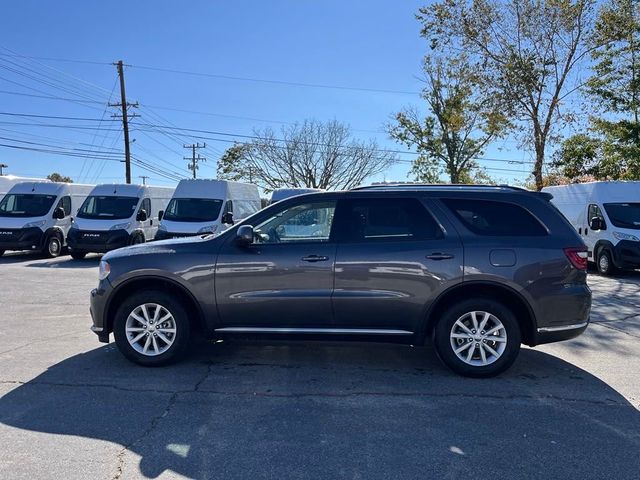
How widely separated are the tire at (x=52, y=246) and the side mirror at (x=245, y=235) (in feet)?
45.4

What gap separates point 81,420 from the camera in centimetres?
399

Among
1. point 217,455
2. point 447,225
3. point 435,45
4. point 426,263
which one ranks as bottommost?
point 217,455

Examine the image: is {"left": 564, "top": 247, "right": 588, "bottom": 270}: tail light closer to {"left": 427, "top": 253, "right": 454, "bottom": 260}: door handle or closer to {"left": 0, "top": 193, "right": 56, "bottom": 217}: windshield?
{"left": 427, "top": 253, "right": 454, "bottom": 260}: door handle

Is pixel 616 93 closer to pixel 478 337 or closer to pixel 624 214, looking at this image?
pixel 624 214

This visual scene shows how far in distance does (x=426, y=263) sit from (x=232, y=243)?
1.87 m

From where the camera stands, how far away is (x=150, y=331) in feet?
17.2

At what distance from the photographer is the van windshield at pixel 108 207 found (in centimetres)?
1650

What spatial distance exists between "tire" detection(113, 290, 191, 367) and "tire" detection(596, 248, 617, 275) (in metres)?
11.7

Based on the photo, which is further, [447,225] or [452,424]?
[447,225]

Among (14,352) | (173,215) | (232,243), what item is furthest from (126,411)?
(173,215)

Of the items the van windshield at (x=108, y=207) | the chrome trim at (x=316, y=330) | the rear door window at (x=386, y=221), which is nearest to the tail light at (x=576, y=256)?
the rear door window at (x=386, y=221)

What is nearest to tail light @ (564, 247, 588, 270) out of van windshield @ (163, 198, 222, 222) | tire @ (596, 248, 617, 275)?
tire @ (596, 248, 617, 275)

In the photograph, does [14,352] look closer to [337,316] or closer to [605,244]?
[337,316]

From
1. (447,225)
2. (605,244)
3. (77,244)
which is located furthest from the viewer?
(77,244)
